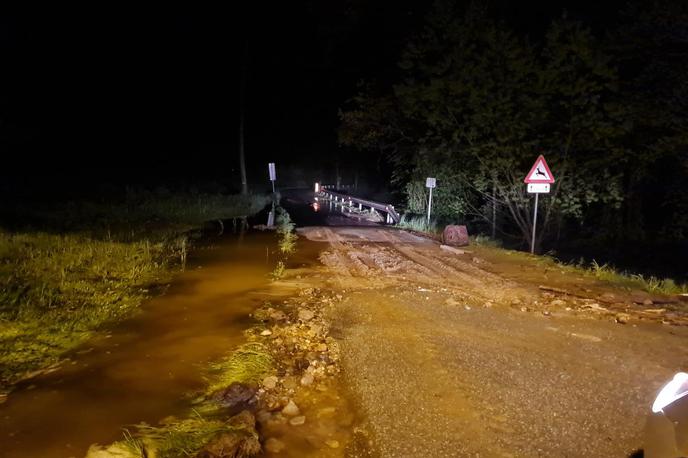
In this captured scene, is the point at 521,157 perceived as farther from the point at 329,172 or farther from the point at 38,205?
the point at 329,172

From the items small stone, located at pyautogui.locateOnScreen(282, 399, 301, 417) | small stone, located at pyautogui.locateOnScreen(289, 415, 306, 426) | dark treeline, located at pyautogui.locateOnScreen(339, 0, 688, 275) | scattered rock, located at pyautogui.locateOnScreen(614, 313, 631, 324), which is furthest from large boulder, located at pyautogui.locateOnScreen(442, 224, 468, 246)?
small stone, located at pyautogui.locateOnScreen(289, 415, 306, 426)

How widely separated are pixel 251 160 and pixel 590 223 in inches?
1945

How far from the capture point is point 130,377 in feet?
18.1

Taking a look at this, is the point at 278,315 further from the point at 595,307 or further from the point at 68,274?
the point at 595,307

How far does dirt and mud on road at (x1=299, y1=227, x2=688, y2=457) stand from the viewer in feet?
14.4

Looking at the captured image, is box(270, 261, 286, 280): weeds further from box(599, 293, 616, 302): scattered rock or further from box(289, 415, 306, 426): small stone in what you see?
box(599, 293, 616, 302): scattered rock

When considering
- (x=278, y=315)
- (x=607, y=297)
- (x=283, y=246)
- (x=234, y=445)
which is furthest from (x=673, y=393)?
(x=283, y=246)

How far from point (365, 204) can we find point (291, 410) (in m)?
26.0

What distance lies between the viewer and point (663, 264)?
18.6 m

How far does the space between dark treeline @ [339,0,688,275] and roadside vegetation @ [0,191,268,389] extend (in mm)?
10202

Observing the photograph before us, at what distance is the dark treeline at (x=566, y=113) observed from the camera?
47.6 feet

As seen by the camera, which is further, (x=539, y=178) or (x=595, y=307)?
(x=539, y=178)

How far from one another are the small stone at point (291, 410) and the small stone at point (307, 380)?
47 centimetres

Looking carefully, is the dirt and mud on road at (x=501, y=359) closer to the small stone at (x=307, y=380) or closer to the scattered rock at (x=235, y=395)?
the small stone at (x=307, y=380)
